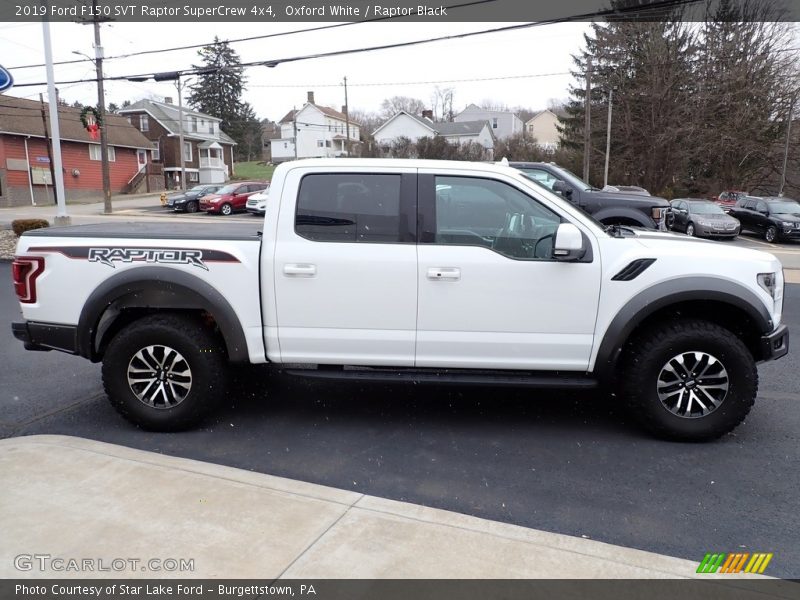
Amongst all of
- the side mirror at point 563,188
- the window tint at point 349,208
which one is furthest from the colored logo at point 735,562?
the side mirror at point 563,188

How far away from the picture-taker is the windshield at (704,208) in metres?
22.5

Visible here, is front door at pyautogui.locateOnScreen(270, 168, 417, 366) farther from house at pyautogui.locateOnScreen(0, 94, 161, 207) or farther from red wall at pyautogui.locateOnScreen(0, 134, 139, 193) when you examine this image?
red wall at pyautogui.locateOnScreen(0, 134, 139, 193)

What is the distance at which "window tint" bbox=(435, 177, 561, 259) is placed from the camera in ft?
14.0

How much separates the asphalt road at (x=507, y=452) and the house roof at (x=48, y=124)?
40.0 meters

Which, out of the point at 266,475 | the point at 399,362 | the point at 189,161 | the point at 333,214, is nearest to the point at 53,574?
the point at 266,475

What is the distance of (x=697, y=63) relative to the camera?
41.0 meters

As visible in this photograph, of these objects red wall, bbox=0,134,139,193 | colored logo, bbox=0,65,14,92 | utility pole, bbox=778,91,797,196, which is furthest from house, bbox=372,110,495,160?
colored logo, bbox=0,65,14,92

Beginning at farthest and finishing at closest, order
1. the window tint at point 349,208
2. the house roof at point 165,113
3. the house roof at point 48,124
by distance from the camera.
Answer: the house roof at point 165,113 < the house roof at point 48,124 < the window tint at point 349,208

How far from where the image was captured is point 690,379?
4.25 metres

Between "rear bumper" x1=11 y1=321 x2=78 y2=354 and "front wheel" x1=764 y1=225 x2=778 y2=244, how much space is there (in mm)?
23630

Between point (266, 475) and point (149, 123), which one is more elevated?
point (149, 123)

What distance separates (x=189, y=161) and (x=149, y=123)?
5.12 meters

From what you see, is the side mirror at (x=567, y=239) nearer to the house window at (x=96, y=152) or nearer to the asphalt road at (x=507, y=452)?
the asphalt road at (x=507, y=452)

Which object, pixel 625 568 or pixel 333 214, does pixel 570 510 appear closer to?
pixel 625 568
